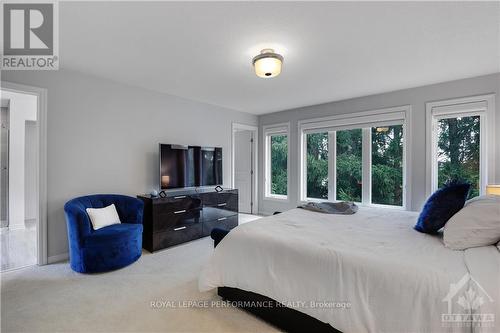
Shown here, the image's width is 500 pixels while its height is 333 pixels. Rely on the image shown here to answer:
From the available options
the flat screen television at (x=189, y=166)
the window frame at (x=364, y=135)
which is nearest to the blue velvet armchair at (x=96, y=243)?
the flat screen television at (x=189, y=166)

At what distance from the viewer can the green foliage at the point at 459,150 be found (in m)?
3.32

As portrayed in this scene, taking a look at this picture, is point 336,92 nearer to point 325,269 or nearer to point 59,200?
→ point 325,269

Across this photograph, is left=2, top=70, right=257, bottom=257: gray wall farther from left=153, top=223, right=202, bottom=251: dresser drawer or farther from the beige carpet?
left=153, top=223, right=202, bottom=251: dresser drawer

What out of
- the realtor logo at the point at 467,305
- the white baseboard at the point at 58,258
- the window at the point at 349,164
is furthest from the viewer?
the window at the point at 349,164

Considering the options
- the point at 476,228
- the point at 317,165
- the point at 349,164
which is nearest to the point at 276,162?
the point at 317,165

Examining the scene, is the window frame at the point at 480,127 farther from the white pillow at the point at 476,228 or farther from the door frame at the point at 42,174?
the door frame at the point at 42,174

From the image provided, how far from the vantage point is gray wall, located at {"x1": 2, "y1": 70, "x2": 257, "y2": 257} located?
293 cm

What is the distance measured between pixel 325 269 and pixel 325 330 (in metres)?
0.42

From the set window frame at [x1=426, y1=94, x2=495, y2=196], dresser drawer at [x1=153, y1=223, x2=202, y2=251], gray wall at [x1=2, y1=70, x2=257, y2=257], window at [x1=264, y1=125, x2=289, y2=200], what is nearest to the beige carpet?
dresser drawer at [x1=153, y1=223, x2=202, y2=251]

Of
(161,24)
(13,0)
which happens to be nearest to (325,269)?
(161,24)

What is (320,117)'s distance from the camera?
4.68 m

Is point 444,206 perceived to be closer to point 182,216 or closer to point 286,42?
point 286,42

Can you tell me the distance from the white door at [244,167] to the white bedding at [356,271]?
3626 mm

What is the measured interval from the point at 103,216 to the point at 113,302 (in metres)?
1.20
